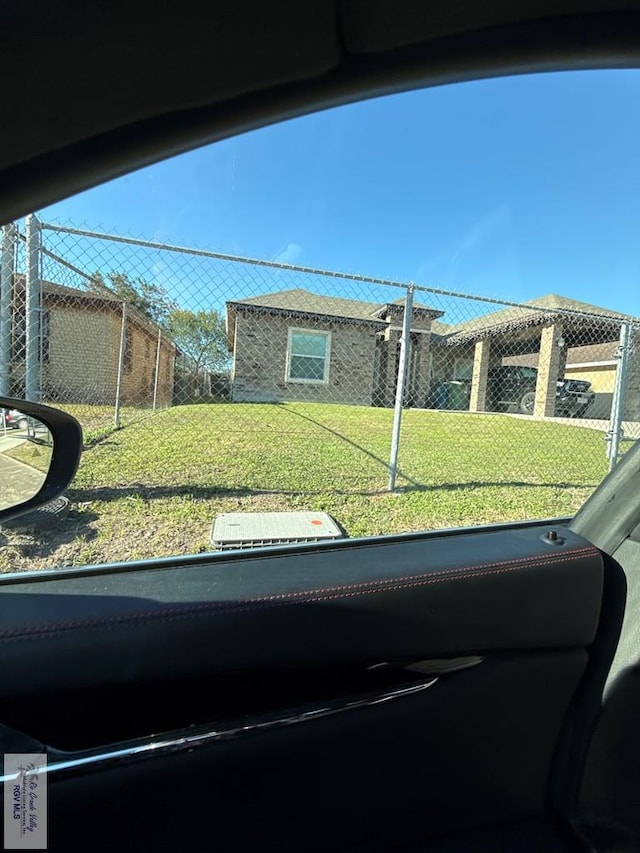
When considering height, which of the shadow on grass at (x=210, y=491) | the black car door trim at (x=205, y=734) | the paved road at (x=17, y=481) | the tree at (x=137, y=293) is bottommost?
the shadow on grass at (x=210, y=491)

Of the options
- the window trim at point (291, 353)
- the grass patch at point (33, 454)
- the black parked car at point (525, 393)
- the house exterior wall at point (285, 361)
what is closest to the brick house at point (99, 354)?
the house exterior wall at point (285, 361)

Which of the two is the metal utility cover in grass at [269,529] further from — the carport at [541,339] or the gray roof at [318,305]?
the gray roof at [318,305]

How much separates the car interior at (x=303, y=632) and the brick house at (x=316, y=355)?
10710 mm

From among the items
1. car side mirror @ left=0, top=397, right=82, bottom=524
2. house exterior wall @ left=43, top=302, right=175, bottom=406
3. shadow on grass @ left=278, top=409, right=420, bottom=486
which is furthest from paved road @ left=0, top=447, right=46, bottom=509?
house exterior wall @ left=43, top=302, right=175, bottom=406

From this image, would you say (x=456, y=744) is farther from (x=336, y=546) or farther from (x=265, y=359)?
(x=265, y=359)

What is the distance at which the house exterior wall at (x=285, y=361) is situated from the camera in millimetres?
12258

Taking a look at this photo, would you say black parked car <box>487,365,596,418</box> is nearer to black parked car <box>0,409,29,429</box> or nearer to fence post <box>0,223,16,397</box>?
fence post <box>0,223,16,397</box>

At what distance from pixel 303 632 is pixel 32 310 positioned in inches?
127

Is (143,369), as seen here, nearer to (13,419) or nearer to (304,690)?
(13,419)

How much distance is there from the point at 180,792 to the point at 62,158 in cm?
131

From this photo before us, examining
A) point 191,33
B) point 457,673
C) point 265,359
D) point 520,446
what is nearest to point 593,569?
point 457,673

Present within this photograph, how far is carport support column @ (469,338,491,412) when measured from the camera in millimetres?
14344

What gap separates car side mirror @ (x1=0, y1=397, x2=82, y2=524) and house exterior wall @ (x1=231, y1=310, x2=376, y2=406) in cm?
1062

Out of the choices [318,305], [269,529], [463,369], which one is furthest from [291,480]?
[463,369]
